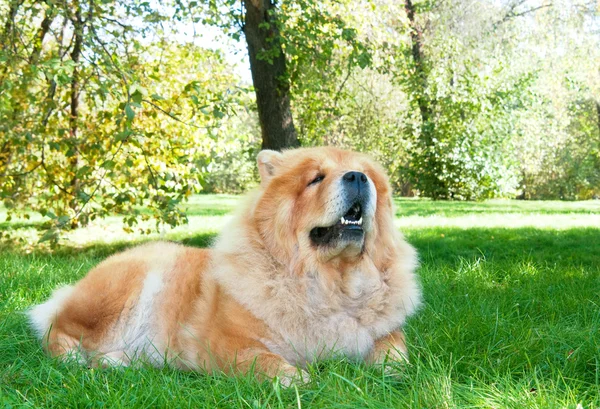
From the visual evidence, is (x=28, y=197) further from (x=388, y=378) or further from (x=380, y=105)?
(x=380, y=105)

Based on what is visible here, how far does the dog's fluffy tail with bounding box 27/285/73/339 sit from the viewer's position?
3.12 m

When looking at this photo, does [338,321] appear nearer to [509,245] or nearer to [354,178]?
[354,178]

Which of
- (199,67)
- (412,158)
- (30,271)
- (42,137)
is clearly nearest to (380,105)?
(412,158)

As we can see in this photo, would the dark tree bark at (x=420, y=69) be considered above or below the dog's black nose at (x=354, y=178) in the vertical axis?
above

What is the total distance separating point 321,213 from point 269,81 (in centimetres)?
489

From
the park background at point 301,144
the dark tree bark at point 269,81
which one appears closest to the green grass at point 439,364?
the park background at point 301,144

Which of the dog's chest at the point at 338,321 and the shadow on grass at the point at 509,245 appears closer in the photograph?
the dog's chest at the point at 338,321

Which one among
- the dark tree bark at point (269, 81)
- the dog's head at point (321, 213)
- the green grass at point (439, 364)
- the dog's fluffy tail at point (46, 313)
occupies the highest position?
the dark tree bark at point (269, 81)

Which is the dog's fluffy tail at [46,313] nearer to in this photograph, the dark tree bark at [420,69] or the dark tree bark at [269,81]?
the dark tree bark at [269,81]

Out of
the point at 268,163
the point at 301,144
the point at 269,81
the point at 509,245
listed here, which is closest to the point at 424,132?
the point at 301,144

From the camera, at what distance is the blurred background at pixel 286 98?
5859 millimetres

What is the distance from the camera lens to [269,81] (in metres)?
7.32

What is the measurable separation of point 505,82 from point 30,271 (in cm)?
1546

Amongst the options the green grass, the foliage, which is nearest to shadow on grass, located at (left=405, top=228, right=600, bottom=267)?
the green grass
